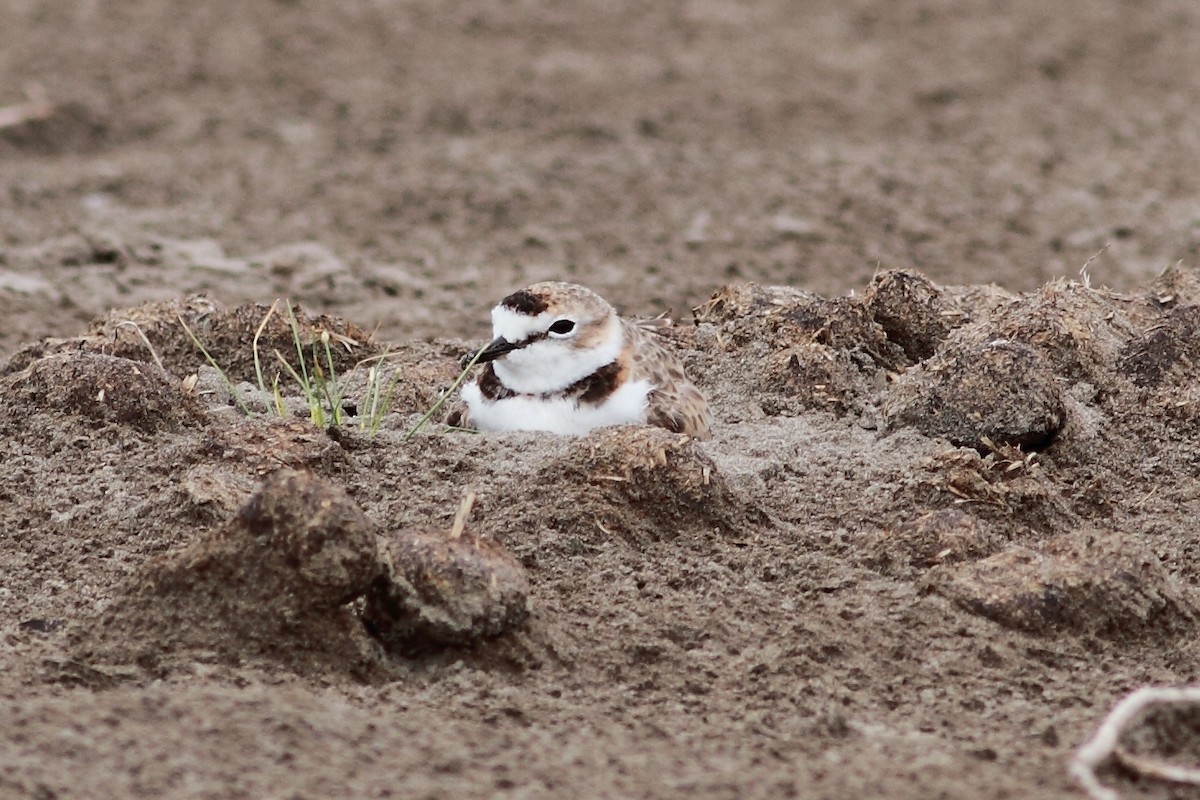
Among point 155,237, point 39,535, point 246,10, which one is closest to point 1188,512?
point 39,535

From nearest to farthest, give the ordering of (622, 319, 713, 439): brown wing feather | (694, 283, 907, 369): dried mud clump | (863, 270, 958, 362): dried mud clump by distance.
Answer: (622, 319, 713, 439): brown wing feather
(694, 283, 907, 369): dried mud clump
(863, 270, 958, 362): dried mud clump

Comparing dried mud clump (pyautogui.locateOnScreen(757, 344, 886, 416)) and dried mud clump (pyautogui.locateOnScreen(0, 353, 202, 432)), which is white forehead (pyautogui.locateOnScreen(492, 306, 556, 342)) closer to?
dried mud clump (pyautogui.locateOnScreen(757, 344, 886, 416))

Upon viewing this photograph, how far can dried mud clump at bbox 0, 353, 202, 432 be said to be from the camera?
4.94 m

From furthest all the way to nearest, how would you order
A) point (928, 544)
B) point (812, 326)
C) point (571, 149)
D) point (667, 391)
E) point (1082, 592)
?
point (571, 149), point (812, 326), point (667, 391), point (928, 544), point (1082, 592)

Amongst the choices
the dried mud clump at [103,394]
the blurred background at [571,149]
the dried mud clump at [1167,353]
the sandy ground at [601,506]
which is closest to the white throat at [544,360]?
the sandy ground at [601,506]

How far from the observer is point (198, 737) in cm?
340

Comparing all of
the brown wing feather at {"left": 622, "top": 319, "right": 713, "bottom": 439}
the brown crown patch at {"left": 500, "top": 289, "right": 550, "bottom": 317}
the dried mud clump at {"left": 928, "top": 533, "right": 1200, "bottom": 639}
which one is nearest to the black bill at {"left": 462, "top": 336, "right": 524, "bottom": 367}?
the brown crown patch at {"left": 500, "top": 289, "right": 550, "bottom": 317}

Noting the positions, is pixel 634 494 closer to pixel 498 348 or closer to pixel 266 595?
pixel 498 348

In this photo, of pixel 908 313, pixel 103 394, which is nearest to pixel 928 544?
pixel 908 313

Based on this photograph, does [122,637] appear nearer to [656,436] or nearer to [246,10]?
[656,436]

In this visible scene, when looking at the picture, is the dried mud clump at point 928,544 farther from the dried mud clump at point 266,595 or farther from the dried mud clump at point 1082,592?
the dried mud clump at point 266,595

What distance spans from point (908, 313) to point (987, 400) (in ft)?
3.29

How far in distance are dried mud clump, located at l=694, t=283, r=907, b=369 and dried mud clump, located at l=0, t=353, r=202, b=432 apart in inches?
78.2

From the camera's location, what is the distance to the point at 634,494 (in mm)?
4523
